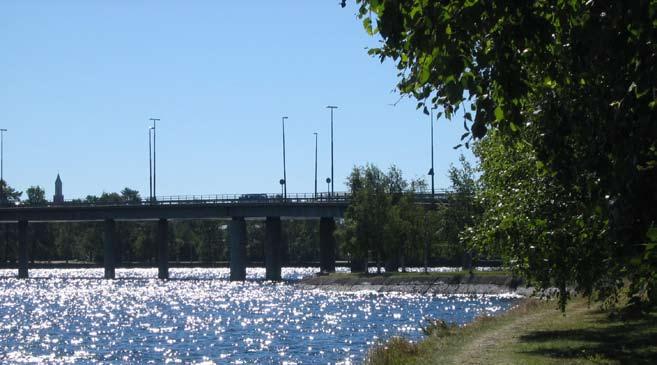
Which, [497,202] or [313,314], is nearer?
[497,202]

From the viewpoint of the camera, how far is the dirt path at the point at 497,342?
25031 mm

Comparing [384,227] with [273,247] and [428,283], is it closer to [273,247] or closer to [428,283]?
[428,283]

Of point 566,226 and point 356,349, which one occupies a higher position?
point 566,226

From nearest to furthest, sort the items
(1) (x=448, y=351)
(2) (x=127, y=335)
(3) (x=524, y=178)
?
(1) (x=448, y=351) < (3) (x=524, y=178) < (2) (x=127, y=335)

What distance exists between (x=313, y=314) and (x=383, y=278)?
33.7 meters

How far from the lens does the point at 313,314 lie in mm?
64375

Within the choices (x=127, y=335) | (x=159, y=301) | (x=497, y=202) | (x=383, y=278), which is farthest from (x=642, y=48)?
(x=383, y=278)

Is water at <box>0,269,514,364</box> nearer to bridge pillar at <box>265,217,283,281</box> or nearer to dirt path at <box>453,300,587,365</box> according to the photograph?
dirt path at <box>453,300,587,365</box>

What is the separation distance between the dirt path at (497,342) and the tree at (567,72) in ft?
31.0

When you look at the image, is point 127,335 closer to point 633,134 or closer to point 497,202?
point 497,202

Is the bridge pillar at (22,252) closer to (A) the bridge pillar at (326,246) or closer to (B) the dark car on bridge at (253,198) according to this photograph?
(B) the dark car on bridge at (253,198)

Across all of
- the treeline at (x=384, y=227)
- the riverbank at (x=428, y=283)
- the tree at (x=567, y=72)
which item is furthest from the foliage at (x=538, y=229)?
the treeline at (x=384, y=227)

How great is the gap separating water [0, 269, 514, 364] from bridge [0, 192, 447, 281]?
1690 cm

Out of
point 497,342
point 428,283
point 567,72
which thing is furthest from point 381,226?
point 567,72
